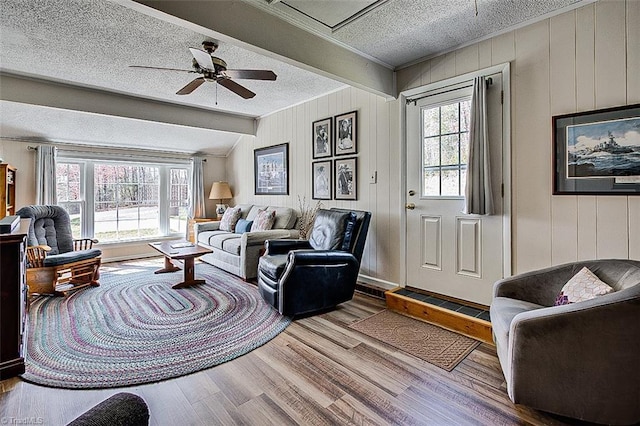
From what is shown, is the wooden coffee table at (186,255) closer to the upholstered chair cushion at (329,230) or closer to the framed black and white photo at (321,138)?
the upholstered chair cushion at (329,230)

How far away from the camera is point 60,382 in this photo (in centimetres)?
194

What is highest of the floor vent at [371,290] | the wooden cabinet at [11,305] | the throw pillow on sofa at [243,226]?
the throw pillow on sofa at [243,226]

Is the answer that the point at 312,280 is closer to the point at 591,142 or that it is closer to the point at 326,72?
the point at 326,72

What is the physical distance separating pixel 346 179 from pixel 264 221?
1.39m

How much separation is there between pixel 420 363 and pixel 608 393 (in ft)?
3.16

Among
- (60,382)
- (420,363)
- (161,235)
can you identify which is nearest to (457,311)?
(420,363)

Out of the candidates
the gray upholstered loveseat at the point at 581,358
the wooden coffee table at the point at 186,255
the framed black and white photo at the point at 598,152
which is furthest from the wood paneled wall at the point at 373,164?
the gray upholstered loveseat at the point at 581,358

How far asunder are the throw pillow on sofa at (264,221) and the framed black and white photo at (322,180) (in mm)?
677

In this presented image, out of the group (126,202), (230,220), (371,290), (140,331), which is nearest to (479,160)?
(371,290)

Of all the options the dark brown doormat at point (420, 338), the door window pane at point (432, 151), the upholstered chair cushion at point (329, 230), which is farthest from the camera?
the upholstered chair cushion at point (329, 230)

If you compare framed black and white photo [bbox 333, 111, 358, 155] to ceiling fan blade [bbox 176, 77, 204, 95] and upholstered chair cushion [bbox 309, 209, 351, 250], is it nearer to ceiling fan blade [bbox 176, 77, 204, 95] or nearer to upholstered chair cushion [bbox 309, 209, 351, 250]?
upholstered chair cushion [bbox 309, 209, 351, 250]

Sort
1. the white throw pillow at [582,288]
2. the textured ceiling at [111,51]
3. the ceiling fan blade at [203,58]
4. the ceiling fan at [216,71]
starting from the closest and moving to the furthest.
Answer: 1. the white throw pillow at [582,288]
2. the textured ceiling at [111,51]
3. the ceiling fan blade at [203,58]
4. the ceiling fan at [216,71]

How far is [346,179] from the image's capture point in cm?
402

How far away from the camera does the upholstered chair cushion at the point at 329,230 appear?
3376 millimetres
